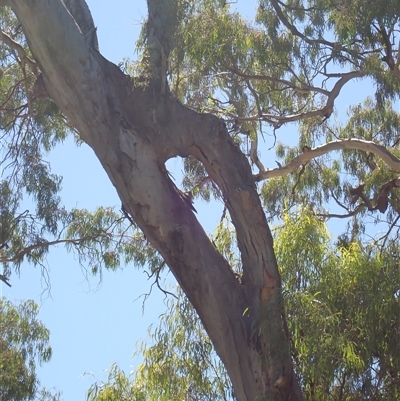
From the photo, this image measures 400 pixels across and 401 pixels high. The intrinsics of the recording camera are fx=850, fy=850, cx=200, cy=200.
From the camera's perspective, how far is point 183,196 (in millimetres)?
6176

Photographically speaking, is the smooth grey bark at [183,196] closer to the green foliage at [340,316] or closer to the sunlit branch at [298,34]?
the green foliage at [340,316]

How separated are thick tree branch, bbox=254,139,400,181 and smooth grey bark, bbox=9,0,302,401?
211 cm

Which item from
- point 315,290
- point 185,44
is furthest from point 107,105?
point 315,290

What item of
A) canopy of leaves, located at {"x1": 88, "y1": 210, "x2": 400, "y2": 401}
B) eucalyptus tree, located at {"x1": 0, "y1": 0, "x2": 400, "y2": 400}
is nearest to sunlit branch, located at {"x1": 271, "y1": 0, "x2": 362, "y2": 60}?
eucalyptus tree, located at {"x1": 0, "y1": 0, "x2": 400, "y2": 400}

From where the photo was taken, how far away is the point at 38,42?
5.97 meters

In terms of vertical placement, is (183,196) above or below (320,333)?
above

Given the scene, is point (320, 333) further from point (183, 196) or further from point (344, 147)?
point (344, 147)

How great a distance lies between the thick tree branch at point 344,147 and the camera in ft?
26.2

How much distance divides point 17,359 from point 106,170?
5.76 meters

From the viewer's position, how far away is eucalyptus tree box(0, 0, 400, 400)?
5.85 m

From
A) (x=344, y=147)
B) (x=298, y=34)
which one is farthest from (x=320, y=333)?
(x=298, y=34)

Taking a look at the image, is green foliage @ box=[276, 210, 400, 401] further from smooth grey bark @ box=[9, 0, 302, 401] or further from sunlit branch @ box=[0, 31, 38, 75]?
sunlit branch @ box=[0, 31, 38, 75]

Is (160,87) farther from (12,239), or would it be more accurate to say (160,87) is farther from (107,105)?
(12,239)

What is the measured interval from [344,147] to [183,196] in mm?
2541
